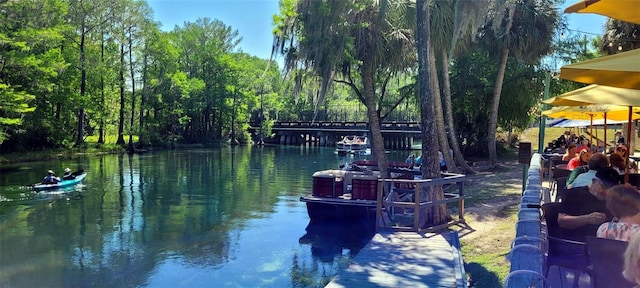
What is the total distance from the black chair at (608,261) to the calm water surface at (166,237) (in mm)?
6243

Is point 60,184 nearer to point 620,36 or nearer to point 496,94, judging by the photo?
point 496,94

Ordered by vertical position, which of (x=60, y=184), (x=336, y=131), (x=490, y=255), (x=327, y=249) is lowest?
(x=327, y=249)

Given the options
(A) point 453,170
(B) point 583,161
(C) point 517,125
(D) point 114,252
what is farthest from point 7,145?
(B) point 583,161

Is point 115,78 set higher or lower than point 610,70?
higher

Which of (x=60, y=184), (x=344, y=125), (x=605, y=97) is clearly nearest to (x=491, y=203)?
(x=605, y=97)

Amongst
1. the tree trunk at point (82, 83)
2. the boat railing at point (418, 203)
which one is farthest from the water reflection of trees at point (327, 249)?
the tree trunk at point (82, 83)

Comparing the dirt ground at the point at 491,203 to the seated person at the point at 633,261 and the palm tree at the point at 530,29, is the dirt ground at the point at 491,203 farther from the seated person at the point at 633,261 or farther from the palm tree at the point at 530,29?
the seated person at the point at 633,261

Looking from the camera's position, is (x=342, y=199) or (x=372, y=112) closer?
(x=342, y=199)

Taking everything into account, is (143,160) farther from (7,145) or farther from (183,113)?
(183,113)

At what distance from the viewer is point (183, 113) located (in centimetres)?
5197

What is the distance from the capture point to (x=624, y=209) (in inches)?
131

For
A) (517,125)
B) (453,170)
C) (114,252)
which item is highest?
(517,125)

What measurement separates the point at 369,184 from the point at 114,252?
6.22m

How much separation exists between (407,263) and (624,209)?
3832 mm
